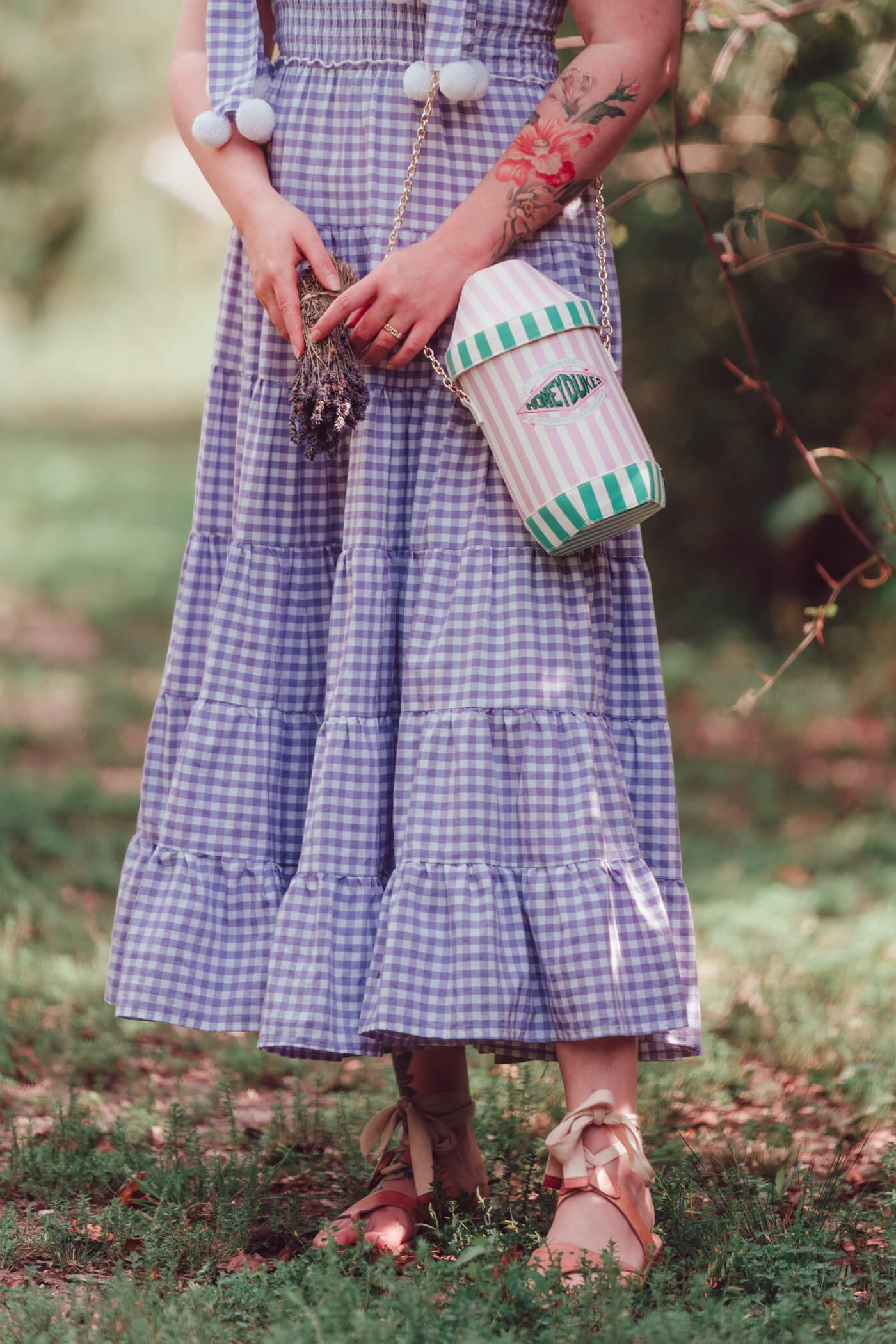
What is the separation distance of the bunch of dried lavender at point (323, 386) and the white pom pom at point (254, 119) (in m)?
0.21

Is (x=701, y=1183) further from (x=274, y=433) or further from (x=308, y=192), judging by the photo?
(x=308, y=192)

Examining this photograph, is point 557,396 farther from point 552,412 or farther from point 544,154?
point 544,154

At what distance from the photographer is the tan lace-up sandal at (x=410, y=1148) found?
70.7 inches

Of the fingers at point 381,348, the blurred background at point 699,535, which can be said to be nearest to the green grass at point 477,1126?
the blurred background at point 699,535

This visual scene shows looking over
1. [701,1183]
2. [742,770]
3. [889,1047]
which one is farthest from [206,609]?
[742,770]

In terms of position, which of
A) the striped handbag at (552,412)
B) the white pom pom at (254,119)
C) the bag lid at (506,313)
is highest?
the white pom pom at (254,119)

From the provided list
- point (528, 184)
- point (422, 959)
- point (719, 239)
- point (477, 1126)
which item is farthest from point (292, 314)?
point (477, 1126)

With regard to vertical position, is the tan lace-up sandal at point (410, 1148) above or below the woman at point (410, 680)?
below

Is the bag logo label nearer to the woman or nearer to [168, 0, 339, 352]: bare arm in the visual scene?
the woman

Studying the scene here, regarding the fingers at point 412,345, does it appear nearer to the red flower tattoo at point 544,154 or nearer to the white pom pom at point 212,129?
the red flower tattoo at point 544,154

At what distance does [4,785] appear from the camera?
4.20m

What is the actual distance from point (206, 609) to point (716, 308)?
448 cm

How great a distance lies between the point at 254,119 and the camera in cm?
175

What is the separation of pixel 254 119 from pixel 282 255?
20cm
